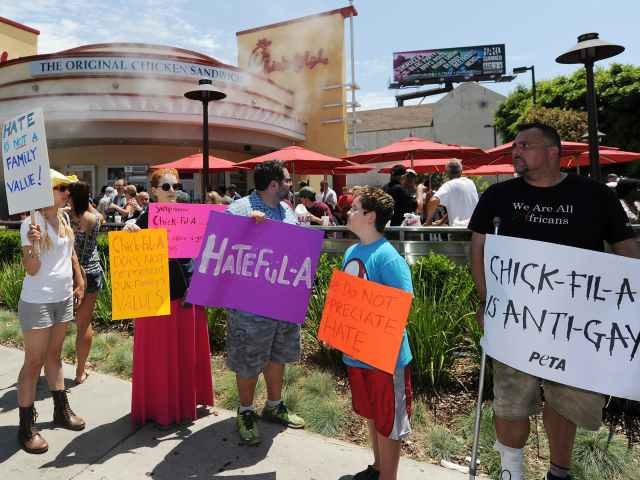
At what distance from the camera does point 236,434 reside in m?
3.33

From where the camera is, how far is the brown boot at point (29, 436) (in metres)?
3.08

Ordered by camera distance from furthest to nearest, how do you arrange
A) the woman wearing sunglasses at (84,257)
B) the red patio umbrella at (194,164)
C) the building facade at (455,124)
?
the building facade at (455,124)
the red patio umbrella at (194,164)
the woman wearing sunglasses at (84,257)

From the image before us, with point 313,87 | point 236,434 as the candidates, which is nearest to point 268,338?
point 236,434

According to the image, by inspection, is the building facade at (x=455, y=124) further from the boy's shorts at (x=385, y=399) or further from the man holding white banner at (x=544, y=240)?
the boy's shorts at (x=385, y=399)

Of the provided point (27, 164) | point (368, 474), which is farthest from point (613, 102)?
point (27, 164)

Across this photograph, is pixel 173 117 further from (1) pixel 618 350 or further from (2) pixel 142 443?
(1) pixel 618 350

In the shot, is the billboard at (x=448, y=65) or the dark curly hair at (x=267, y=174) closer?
the dark curly hair at (x=267, y=174)

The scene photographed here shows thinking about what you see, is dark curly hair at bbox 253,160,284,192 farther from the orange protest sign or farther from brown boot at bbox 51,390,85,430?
brown boot at bbox 51,390,85,430

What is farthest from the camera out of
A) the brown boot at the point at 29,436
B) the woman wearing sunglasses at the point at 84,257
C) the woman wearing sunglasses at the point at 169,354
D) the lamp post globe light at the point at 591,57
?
the lamp post globe light at the point at 591,57

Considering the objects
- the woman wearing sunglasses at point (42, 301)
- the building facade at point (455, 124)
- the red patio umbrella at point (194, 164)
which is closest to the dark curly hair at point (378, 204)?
the woman wearing sunglasses at point (42, 301)

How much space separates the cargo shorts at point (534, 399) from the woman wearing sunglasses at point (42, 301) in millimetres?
2767

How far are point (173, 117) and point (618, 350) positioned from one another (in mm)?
16661

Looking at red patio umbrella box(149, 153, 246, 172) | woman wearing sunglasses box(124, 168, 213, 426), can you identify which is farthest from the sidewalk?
red patio umbrella box(149, 153, 246, 172)

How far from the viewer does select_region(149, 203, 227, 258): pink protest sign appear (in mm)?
3402
